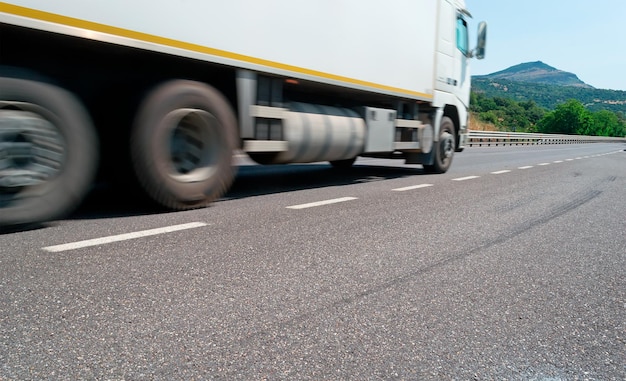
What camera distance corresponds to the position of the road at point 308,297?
5.76ft

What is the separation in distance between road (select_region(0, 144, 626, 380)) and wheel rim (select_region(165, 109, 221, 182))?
43 cm

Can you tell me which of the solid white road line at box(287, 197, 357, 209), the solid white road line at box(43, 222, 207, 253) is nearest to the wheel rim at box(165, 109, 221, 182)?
the solid white road line at box(43, 222, 207, 253)

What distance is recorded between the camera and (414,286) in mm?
2646

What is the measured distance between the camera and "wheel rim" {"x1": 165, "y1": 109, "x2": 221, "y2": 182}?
4.46 m

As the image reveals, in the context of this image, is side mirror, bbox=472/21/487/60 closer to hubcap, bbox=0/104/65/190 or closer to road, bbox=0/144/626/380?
road, bbox=0/144/626/380

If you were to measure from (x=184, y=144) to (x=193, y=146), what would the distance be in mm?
88

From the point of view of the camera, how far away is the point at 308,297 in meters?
2.40

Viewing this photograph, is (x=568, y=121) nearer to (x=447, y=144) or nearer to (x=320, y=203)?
(x=447, y=144)

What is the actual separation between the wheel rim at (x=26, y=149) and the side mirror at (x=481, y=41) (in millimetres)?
8094

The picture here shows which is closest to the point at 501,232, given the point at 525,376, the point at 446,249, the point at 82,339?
Answer: the point at 446,249

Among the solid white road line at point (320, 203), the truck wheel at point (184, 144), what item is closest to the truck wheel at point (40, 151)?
the truck wheel at point (184, 144)

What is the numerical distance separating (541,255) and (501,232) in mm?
682

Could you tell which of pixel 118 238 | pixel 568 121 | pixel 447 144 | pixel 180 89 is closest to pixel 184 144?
pixel 180 89

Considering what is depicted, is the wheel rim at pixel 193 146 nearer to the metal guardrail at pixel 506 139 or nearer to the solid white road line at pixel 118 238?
the solid white road line at pixel 118 238
